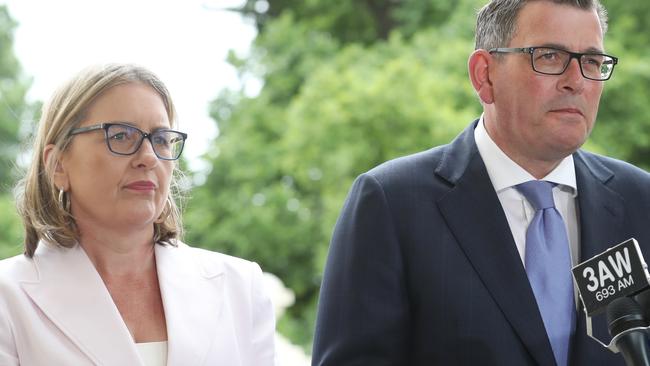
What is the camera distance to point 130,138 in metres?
2.61

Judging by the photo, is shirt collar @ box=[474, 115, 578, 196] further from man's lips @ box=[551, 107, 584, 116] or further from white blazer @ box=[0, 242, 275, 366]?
white blazer @ box=[0, 242, 275, 366]

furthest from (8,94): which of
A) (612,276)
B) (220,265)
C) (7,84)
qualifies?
(612,276)

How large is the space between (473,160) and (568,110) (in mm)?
285

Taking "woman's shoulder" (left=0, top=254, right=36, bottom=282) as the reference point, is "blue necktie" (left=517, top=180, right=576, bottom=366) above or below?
below

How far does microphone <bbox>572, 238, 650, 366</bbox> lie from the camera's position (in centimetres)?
198

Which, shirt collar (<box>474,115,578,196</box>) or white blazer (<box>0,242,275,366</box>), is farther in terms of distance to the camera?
shirt collar (<box>474,115,578,196</box>)

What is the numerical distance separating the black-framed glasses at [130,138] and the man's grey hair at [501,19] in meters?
0.84

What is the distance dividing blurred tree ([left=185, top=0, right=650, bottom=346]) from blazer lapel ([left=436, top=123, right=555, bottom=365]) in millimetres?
6800

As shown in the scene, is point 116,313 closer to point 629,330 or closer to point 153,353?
point 153,353

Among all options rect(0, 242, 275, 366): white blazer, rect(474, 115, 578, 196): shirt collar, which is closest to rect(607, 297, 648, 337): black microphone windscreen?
rect(474, 115, 578, 196): shirt collar

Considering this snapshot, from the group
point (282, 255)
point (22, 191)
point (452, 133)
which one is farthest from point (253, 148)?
point (22, 191)

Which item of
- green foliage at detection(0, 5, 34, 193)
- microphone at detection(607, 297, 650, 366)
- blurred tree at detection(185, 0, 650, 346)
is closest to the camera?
microphone at detection(607, 297, 650, 366)

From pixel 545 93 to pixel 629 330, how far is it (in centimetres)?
79

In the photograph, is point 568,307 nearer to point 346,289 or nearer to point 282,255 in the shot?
point 346,289
